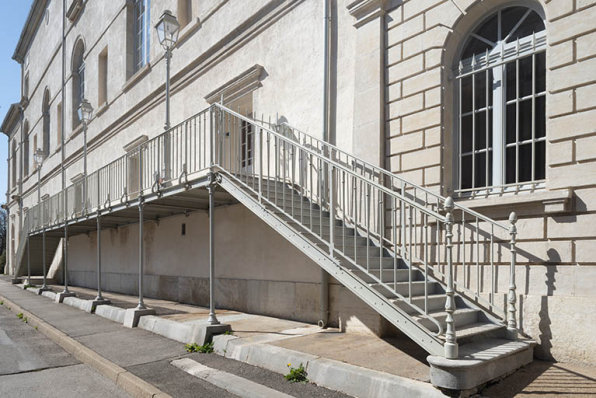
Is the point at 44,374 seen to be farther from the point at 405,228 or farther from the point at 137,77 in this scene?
the point at 137,77

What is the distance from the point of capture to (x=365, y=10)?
7297 millimetres

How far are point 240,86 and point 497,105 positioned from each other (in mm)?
5729

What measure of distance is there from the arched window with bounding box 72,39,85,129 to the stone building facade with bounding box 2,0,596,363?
9195 millimetres

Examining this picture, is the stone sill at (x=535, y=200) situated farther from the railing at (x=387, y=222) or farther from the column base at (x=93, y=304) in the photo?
the column base at (x=93, y=304)

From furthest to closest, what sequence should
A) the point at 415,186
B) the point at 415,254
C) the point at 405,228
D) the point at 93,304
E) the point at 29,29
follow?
the point at 29,29
the point at 93,304
the point at 415,254
the point at 415,186
the point at 405,228

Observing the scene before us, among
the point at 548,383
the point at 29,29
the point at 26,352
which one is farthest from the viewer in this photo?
the point at 29,29

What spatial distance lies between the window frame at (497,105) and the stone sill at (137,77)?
10.4 m

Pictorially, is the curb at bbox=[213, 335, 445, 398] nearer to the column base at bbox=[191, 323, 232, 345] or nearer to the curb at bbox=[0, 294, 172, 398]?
the column base at bbox=[191, 323, 232, 345]

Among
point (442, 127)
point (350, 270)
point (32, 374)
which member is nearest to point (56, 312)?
point (32, 374)

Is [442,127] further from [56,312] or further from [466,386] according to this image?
[56,312]

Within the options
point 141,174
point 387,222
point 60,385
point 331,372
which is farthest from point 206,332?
point 141,174

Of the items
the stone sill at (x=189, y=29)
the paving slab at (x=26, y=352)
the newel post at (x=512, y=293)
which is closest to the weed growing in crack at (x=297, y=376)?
the newel post at (x=512, y=293)

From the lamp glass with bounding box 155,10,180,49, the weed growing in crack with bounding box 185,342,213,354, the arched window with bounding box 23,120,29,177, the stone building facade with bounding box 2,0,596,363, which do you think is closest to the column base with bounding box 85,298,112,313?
the stone building facade with bounding box 2,0,596,363

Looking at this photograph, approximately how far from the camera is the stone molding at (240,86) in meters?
9.77
